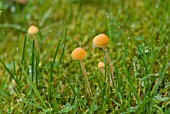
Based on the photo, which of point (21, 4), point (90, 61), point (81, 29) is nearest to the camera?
point (90, 61)

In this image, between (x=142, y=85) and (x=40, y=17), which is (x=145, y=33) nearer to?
(x=142, y=85)

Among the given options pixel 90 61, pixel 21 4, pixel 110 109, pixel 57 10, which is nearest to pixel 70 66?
pixel 90 61

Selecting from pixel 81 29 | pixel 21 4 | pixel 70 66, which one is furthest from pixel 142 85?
pixel 21 4

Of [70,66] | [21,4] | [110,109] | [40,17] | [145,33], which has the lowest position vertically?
[110,109]

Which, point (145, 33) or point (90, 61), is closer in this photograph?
point (90, 61)

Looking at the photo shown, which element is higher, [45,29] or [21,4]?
[21,4]

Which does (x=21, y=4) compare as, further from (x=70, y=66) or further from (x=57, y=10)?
(x=70, y=66)

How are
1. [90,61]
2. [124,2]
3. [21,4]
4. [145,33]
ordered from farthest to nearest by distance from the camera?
[21,4], [124,2], [145,33], [90,61]
